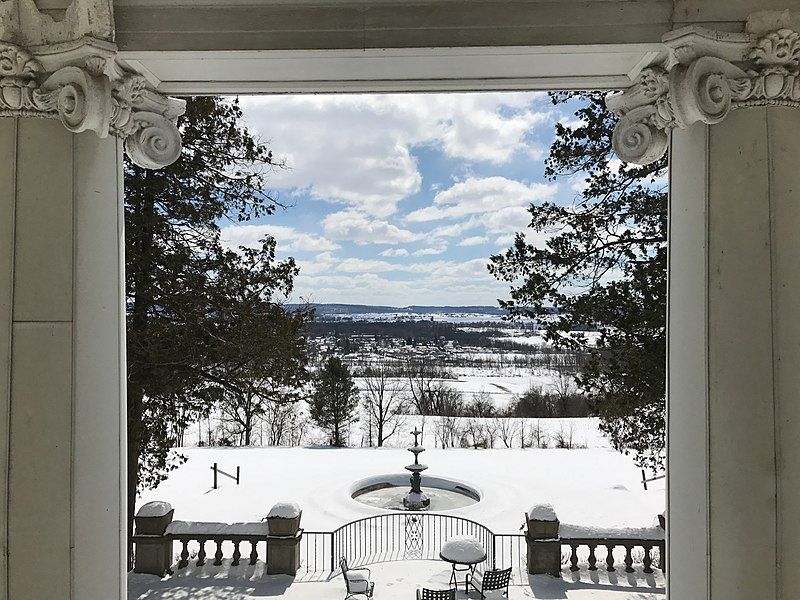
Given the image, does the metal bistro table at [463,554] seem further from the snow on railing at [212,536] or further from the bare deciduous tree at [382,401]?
the bare deciduous tree at [382,401]

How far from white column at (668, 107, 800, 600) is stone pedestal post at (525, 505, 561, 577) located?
7.89m

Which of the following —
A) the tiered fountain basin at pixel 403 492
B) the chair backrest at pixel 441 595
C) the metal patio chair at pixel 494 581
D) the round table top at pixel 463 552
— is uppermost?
the round table top at pixel 463 552

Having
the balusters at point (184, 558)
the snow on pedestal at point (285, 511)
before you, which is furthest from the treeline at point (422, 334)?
the balusters at point (184, 558)

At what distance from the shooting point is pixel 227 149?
995 centimetres

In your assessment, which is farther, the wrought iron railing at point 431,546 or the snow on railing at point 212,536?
the snow on railing at point 212,536

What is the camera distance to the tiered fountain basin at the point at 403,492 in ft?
56.1

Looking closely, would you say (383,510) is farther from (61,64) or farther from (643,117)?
(61,64)

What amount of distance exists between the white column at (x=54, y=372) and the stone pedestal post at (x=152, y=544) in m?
7.93

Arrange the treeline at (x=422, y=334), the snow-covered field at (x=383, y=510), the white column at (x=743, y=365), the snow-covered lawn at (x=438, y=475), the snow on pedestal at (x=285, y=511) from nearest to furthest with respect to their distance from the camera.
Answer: the white column at (x=743, y=365) < the snow-covered field at (x=383, y=510) < the snow on pedestal at (x=285, y=511) < the snow-covered lawn at (x=438, y=475) < the treeline at (x=422, y=334)

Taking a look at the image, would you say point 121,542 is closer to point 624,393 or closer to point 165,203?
point 624,393

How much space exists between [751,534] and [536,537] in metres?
8.20

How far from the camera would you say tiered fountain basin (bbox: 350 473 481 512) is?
674 inches

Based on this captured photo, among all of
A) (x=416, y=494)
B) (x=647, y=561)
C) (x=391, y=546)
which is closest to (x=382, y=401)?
(x=416, y=494)

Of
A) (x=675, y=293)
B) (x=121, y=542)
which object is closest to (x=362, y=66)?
(x=675, y=293)
